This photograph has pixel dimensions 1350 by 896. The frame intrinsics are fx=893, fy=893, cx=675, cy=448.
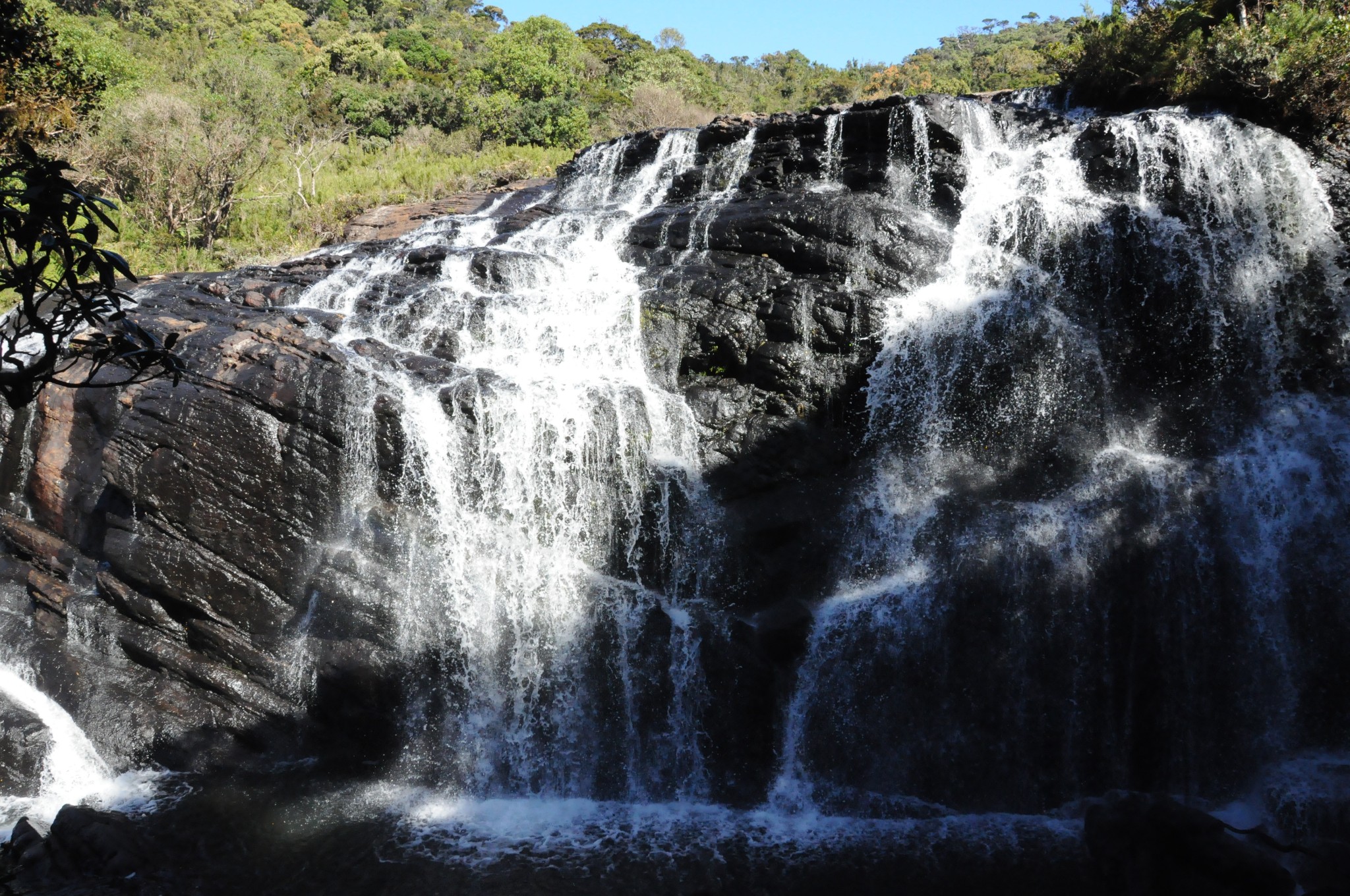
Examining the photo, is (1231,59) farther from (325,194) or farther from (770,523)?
(325,194)

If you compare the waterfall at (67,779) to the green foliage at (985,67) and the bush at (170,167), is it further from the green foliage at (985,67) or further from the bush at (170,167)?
the green foliage at (985,67)

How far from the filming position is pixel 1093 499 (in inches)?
411

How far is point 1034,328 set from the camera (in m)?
11.9

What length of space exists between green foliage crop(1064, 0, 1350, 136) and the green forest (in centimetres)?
3

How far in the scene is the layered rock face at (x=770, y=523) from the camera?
9758 millimetres

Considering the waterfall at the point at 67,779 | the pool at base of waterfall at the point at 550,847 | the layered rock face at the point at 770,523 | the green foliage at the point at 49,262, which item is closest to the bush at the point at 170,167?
the layered rock face at the point at 770,523

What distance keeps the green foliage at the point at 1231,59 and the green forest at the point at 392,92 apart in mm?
30

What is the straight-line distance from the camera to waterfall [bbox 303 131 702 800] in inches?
395

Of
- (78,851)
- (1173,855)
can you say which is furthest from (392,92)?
(1173,855)

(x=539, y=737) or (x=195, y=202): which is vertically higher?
(x=195, y=202)

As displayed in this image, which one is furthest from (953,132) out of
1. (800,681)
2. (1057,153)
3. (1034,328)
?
(800,681)

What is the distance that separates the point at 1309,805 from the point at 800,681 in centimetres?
508

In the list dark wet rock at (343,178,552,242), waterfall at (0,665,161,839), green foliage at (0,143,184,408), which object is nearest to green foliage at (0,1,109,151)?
green foliage at (0,143,184,408)

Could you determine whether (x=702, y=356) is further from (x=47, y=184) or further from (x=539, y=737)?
(x=47, y=184)
